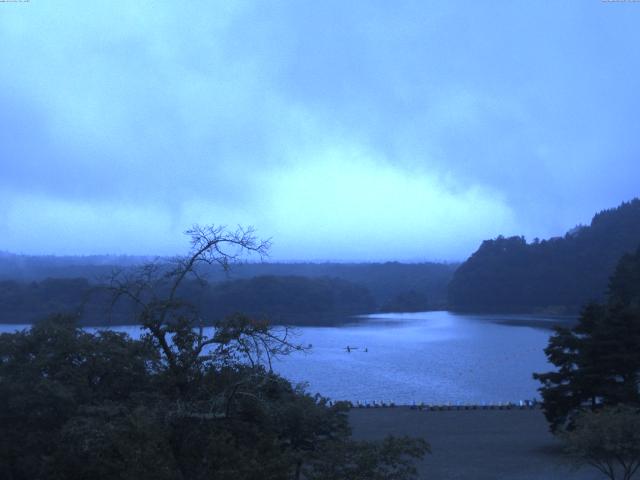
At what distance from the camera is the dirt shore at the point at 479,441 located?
12195 mm

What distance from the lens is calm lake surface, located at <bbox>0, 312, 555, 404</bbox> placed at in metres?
25.3

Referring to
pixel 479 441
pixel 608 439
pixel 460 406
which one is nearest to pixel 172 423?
pixel 608 439

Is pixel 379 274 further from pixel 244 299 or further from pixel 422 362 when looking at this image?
pixel 422 362

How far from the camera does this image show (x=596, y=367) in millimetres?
13898

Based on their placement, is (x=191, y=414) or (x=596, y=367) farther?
(x=596, y=367)

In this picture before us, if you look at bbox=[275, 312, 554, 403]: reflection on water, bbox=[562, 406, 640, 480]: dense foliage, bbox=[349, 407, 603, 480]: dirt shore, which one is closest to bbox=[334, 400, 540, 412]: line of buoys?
bbox=[349, 407, 603, 480]: dirt shore

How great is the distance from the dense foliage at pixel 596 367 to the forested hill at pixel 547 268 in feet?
176

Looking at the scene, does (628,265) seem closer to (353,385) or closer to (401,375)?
(401,375)

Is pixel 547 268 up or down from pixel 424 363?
up

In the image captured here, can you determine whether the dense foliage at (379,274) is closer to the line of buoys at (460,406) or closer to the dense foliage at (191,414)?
the line of buoys at (460,406)

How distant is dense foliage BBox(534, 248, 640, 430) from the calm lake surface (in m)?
5.42

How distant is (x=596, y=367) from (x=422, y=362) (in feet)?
67.3

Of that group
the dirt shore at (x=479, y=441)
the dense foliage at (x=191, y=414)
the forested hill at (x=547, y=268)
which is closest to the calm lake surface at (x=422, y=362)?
the dirt shore at (x=479, y=441)

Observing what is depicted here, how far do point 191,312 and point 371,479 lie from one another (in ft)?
6.31
